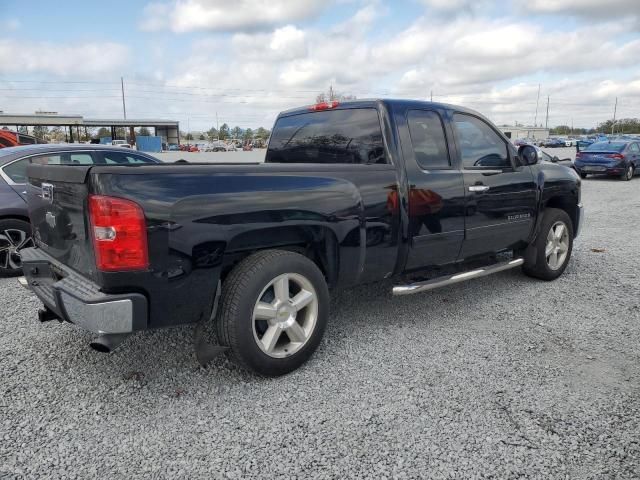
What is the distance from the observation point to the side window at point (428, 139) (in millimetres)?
4008

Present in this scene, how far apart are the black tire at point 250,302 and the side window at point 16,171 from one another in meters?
3.88

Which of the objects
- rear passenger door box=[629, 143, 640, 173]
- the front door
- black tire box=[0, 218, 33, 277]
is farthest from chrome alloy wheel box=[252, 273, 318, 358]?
rear passenger door box=[629, 143, 640, 173]

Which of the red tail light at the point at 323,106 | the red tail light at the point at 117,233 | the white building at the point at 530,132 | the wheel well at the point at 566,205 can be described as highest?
the white building at the point at 530,132

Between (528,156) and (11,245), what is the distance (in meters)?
5.64

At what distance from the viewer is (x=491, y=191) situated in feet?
14.7

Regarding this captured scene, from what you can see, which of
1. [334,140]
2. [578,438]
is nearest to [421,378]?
[578,438]

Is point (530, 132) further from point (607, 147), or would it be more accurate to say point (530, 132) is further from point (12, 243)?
point (12, 243)

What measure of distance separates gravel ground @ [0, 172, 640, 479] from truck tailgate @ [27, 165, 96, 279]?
83cm

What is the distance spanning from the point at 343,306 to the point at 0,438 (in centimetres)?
286

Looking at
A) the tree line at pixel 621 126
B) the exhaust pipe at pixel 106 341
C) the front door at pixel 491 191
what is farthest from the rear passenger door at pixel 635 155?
the tree line at pixel 621 126

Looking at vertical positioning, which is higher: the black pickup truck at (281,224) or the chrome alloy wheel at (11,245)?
the black pickup truck at (281,224)

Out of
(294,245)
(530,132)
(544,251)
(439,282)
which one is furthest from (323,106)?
(530,132)

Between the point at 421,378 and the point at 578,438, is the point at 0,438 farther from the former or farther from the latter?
the point at 578,438

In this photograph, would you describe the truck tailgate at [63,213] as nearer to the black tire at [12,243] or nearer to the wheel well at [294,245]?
the wheel well at [294,245]
